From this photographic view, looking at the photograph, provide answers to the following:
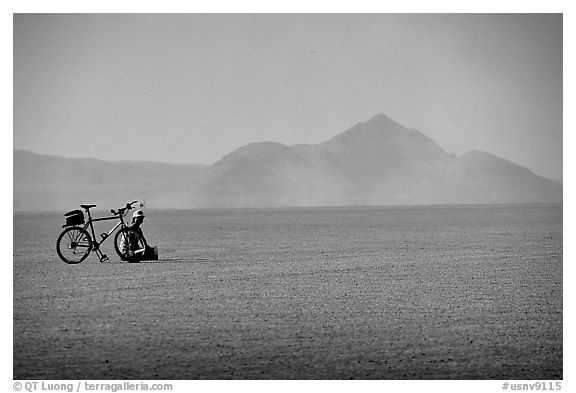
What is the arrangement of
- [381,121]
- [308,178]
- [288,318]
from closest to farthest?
[288,318]
[308,178]
[381,121]

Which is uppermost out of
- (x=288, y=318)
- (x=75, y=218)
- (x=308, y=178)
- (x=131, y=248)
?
(x=308, y=178)

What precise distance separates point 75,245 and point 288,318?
235 inches

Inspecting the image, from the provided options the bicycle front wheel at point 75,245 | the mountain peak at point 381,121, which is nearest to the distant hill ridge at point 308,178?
the mountain peak at point 381,121

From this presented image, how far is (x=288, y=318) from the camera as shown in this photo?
828 cm

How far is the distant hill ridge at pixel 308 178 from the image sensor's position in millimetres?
129250

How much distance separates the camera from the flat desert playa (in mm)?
6582

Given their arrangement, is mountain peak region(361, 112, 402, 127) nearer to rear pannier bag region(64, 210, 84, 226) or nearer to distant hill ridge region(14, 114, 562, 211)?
distant hill ridge region(14, 114, 562, 211)

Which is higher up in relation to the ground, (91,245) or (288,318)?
(91,245)

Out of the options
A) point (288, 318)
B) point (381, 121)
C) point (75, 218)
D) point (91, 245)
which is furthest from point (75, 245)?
point (381, 121)

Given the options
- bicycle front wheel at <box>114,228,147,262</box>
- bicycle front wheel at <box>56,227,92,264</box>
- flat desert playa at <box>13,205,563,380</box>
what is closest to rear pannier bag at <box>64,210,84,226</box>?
bicycle front wheel at <box>56,227,92,264</box>

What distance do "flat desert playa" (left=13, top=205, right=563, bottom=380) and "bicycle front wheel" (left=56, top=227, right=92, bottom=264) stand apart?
0.21m

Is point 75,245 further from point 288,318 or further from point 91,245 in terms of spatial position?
point 288,318

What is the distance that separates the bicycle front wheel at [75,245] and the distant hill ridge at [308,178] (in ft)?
336
